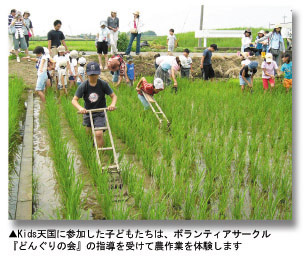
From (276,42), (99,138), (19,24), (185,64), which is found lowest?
(99,138)

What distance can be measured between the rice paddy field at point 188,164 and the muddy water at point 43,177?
0.29 feet

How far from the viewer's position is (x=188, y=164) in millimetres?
3828

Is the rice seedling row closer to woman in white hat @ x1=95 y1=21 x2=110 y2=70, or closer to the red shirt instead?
the red shirt

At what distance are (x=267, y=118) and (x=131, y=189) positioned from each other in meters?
3.03

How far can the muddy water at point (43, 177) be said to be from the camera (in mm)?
3258

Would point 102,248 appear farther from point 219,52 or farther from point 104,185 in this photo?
point 219,52

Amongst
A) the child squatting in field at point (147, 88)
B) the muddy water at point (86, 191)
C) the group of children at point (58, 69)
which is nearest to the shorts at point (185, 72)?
the group of children at point (58, 69)

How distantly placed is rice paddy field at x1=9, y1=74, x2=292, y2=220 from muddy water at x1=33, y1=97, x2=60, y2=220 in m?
0.09

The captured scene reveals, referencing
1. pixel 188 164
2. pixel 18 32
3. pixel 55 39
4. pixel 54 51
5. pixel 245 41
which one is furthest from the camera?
pixel 245 41

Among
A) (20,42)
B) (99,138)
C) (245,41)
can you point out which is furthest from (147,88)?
(245,41)

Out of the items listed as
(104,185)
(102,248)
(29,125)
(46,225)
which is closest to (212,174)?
(104,185)

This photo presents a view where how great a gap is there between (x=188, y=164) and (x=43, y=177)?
156 cm

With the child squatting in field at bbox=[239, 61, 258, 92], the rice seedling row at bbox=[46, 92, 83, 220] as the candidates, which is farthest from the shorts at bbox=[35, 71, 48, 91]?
the child squatting in field at bbox=[239, 61, 258, 92]

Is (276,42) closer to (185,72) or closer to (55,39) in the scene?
(185,72)
